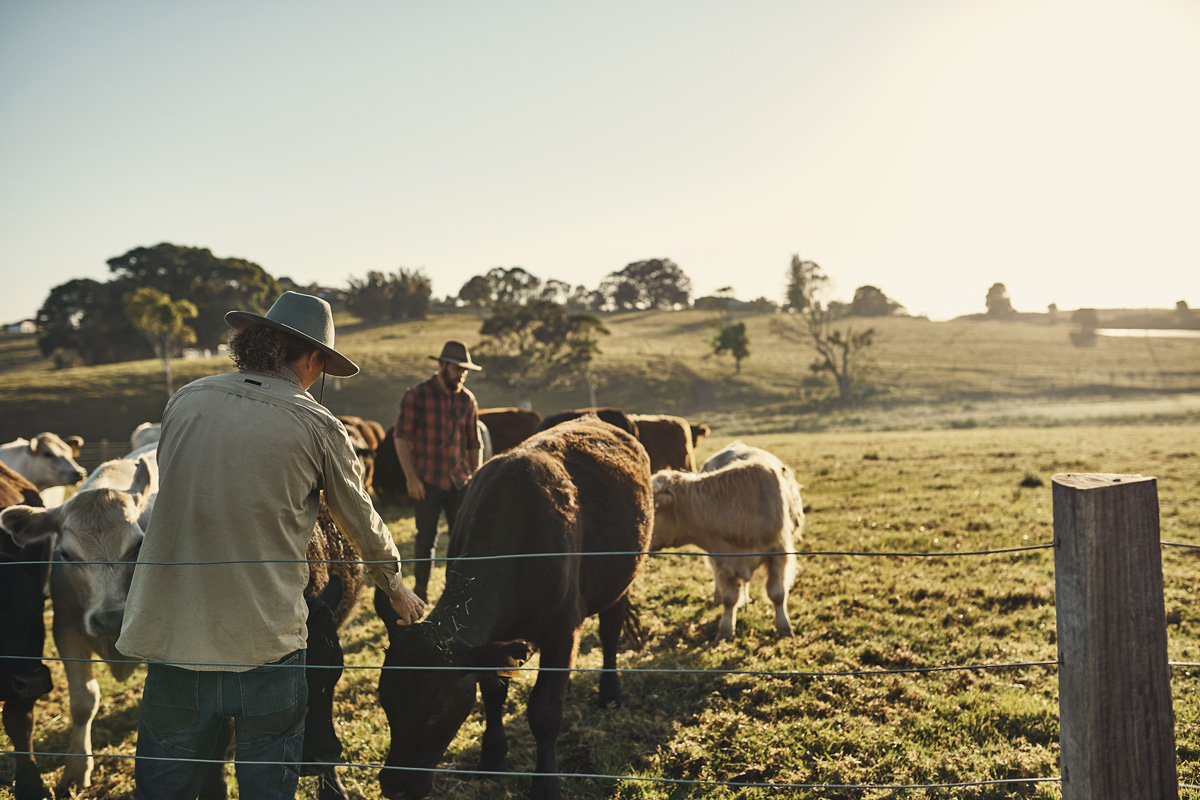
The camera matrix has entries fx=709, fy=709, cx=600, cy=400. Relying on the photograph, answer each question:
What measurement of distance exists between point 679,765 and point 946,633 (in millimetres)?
3155

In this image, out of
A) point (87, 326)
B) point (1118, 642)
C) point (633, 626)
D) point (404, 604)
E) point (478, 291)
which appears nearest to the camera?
point (1118, 642)

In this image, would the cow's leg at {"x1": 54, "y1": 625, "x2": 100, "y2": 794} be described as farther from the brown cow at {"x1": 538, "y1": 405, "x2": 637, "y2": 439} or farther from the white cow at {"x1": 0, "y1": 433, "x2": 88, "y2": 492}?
the white cow at {"x1": 0, "y1": 433, "x2": 88, "y2": 492}

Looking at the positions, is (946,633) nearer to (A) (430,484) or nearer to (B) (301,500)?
(A) (430,484)

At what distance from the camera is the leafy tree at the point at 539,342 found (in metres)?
50.3

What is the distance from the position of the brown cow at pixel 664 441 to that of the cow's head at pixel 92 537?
8406 millimetres

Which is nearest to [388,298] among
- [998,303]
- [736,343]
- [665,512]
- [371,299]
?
[371,299]

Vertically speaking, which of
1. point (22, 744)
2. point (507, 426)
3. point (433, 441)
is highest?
point (433, 441)

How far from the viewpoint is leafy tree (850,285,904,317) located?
109 meters

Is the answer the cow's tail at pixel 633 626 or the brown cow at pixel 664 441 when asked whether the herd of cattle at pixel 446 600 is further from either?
the brown cow at pixel 664 441

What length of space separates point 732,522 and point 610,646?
5.98 feet

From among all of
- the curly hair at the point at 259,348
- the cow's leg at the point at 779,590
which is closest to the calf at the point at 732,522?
the cow's leg at the point at 779,590

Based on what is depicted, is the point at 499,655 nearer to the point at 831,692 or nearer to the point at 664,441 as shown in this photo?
the point at 831,692

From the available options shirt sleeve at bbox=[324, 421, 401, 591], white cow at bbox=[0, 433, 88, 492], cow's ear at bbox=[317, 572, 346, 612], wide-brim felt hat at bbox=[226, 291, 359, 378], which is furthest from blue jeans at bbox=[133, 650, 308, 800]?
white cow at bbox=[0, 433, 88, 492]

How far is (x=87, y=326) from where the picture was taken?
58.9 m
